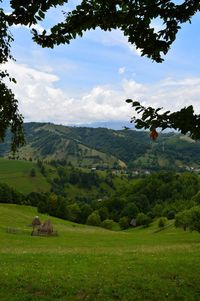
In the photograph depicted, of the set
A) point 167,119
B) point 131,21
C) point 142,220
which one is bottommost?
point 142,220

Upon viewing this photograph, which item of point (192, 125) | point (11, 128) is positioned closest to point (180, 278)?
point (11, 128)

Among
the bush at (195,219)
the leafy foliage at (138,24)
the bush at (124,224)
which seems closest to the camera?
the leafy foliage at (138,24)

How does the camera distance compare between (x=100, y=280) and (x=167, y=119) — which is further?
(x=100, y=280)

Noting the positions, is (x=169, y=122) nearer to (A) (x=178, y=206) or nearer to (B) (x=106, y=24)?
(B) (x=106, y=24)

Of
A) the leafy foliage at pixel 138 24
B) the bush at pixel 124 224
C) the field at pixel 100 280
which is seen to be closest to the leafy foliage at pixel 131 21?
the leafy foliage at pixel 138 24

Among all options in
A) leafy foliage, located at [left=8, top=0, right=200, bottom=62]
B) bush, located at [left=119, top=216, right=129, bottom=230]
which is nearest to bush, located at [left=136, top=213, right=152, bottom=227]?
bush, located at [left=119, top=216, right=129, bottom=230]

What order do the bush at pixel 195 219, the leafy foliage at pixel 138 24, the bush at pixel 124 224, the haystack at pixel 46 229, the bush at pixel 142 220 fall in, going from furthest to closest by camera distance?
the bush at pixel 124 224, the bush at pixel 142 220, the haystack at pixel 46 229, the bush at pixel 195 219, the leafy foliage at pixel 138 24

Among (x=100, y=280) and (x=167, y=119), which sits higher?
(x=167, y=119)

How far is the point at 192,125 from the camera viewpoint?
9.88 metres

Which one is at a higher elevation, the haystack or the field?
the field

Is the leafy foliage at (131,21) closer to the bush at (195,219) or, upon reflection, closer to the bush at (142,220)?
the bush at (195,219)

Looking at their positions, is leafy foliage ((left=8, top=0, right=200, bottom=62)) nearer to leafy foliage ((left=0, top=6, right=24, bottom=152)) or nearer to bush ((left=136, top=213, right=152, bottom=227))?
leafy foliage ((left=0, top=6, right=24, bottom=152))

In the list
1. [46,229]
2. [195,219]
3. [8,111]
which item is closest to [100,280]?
[8,111]

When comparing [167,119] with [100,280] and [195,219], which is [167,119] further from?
[195,219]
